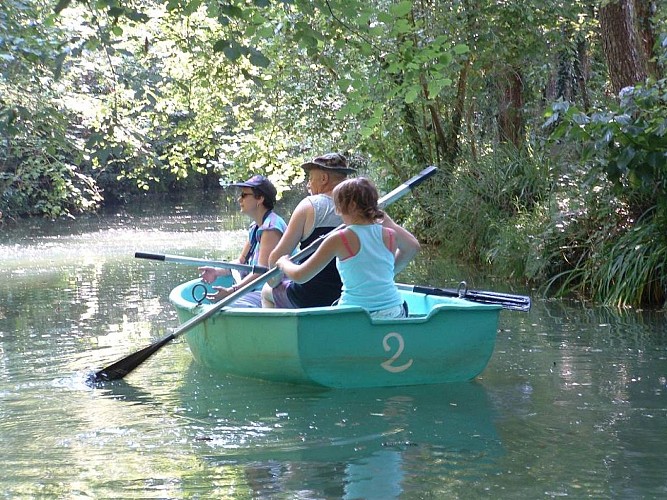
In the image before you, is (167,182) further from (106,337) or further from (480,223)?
(106,337)

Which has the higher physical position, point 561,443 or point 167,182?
point 167,182

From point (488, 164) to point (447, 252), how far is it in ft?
4.50

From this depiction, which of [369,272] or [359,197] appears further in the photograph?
[369,272]

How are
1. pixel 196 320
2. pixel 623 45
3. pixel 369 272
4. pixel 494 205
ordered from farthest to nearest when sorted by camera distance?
pixel 494 205
pixel 623 45
pixel 196 320
pixel 369 272

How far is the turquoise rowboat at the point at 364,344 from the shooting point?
629 centimetres

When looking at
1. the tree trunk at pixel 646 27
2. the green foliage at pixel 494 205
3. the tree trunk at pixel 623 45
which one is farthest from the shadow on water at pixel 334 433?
the tree trunk at pixel 646 27

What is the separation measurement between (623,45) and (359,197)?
20.3 feet

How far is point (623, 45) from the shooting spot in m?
11.3

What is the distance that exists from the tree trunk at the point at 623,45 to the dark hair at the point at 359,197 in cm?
594

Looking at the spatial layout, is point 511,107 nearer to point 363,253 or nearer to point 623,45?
point 623,45

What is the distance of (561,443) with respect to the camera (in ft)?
17.2

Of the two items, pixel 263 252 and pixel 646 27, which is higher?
pixel 646 27

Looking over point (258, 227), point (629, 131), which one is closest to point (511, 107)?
point (629, 131)

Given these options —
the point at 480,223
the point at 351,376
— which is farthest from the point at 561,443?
the point at 480,223
